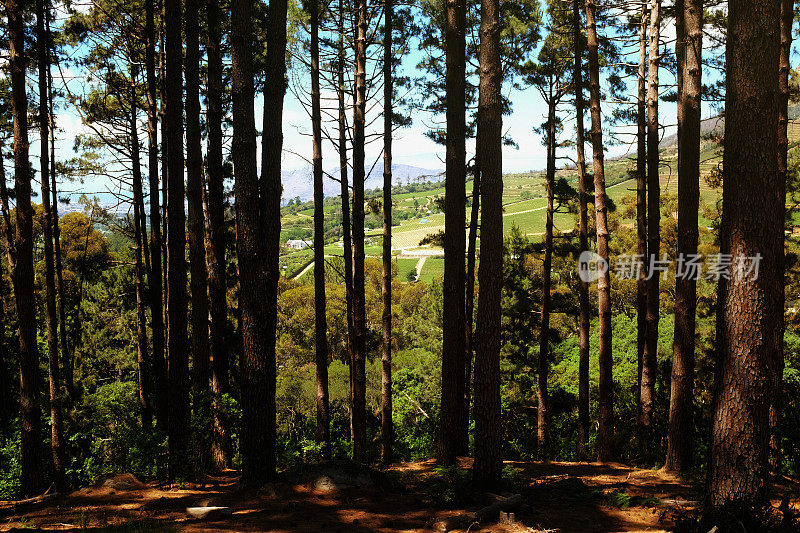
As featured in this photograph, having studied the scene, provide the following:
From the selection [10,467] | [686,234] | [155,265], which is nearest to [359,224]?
[155,265]

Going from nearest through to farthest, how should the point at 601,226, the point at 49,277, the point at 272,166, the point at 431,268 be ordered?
the point at 272,166, the point at 601,226, the point at 49,277, the point at 431,268

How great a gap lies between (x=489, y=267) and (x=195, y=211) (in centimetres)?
440

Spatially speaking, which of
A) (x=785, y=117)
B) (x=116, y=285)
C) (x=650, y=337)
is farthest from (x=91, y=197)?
(x=116, y=285)

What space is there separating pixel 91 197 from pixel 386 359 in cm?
743

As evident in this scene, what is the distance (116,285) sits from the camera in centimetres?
2662

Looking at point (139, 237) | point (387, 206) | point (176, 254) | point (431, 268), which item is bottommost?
point (431, 268)

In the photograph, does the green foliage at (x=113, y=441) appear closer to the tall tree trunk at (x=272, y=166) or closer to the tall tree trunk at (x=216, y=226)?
the tall tree trunk at (x=216, y=226)

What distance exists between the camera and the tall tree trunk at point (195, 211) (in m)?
6.89

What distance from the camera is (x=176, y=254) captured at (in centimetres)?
687

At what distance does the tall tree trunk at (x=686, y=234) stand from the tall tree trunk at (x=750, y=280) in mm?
3027

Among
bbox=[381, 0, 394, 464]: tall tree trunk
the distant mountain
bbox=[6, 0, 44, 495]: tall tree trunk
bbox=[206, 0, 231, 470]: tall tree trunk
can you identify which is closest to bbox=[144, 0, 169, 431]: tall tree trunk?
bbox=[206, 0, 231, 470]: tall tree trunk

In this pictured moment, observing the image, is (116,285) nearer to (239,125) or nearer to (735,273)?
(239,125)

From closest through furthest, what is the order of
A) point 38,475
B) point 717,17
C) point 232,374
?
point 38,475 < point 717,17 < point 232,374

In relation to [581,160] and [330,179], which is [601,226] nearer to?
[581,160]
